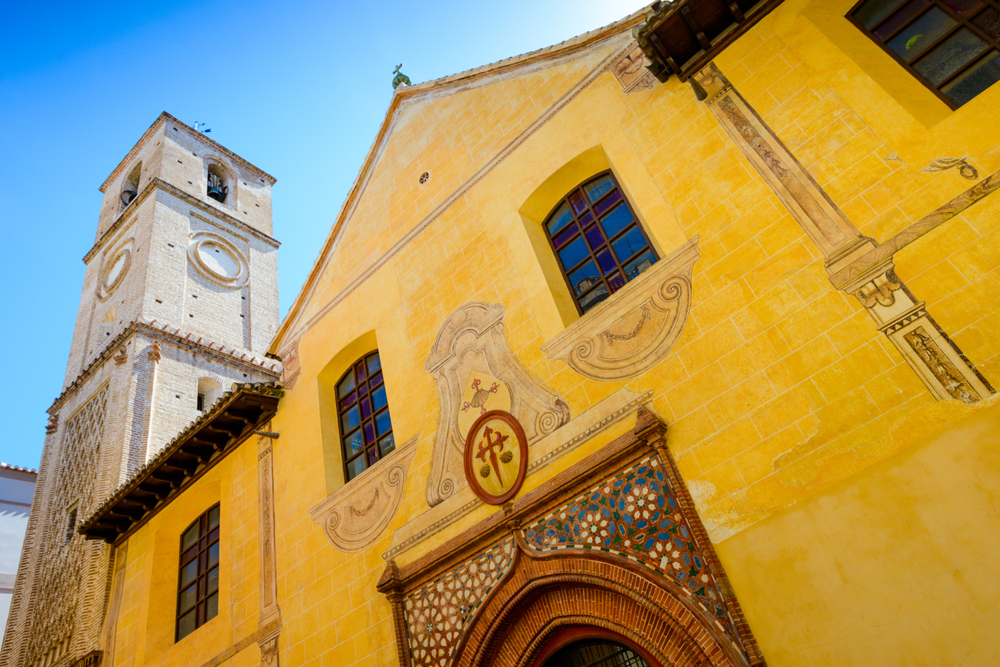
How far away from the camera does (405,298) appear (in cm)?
848

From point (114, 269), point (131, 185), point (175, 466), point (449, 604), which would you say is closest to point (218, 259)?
point (114, 269)

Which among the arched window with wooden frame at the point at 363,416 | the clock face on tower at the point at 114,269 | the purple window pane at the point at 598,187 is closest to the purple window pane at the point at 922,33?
the purple window pane at the point at 598,187

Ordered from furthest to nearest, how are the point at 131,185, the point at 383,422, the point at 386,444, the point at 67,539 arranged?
1. the point at 131,185
2. the point at 67,539
3. the point at 383,422
4. the point at 386,444

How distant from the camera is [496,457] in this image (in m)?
6.38

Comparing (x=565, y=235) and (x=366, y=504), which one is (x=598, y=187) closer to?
(x=565, y=235)

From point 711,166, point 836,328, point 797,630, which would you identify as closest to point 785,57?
point 711,166

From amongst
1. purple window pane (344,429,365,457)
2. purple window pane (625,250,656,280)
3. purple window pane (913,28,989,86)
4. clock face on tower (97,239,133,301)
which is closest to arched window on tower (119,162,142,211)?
clock face on tower (97,239,133,301)

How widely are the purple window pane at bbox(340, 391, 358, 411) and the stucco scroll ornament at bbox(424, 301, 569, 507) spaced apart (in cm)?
171

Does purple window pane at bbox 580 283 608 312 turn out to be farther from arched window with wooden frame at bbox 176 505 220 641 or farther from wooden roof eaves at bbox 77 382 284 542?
arched window with wooden frame at bbox 176 505 220 641

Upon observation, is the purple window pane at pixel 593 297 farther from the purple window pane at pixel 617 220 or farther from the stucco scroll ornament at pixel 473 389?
the stucco scroll ornament at pixel 473 389

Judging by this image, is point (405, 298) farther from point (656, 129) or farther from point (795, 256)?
point (795, 256)

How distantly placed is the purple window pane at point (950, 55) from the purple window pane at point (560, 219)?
341 centimetres

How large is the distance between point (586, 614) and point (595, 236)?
3659 millimetres

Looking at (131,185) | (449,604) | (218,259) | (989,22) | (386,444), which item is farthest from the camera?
(131,185)
